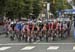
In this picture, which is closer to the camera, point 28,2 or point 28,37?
point 28,37

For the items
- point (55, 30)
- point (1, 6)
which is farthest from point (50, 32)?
point (1, 6)

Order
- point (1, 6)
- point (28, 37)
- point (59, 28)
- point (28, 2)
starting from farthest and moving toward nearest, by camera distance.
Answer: point (28, 2), point (1, 6), point (59, 28), point (28, 37)

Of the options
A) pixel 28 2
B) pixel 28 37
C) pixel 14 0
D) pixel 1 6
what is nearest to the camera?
pixel 28 37

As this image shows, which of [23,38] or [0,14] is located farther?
[0,14]

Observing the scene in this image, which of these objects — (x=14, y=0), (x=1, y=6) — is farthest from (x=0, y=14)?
(x=14, y=0)

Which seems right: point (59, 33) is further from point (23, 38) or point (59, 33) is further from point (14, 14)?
point (14, 14)

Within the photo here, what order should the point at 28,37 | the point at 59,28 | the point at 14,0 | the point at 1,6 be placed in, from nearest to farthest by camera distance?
1. the point at 28,37
2. the point at 59,28
3. the point at 1,6
4. the point at 14,0

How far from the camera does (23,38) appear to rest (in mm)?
Result: 30953

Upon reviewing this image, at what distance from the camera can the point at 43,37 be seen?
106 ft

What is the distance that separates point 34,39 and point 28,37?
1.14 m

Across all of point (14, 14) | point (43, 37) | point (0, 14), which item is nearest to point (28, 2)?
point (14, 14)

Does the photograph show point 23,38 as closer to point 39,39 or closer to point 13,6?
point 39,39

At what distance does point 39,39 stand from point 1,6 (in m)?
24.0

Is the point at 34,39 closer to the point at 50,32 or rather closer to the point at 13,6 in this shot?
the point at 50,32
